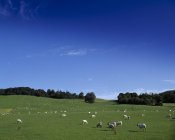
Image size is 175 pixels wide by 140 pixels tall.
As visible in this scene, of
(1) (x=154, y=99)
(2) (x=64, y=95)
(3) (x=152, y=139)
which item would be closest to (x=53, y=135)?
(3) (x=152, y=139)

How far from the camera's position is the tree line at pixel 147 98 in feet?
440

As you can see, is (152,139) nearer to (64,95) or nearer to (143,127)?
(143,127)

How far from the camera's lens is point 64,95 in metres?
181

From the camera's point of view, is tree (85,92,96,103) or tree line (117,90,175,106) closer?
tree line (117,90,175,106)

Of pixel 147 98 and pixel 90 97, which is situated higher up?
pixel 90 97

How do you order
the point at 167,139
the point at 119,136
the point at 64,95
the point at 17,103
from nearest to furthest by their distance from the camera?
the point at 167,139, the point at 119,136, the point at 17,103, the point at 64,95

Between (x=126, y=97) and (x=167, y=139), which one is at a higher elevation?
(x=126, y=97)

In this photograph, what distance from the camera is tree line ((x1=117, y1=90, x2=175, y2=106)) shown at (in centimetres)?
13406

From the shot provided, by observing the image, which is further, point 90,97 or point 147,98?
point 90,97

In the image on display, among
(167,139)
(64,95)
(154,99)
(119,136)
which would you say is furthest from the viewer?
(64,95)

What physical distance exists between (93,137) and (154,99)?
343 feet

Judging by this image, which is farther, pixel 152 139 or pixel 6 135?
pixel 6 135

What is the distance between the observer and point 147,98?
135875mm

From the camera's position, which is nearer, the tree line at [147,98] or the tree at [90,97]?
the tree line at [147,98]
